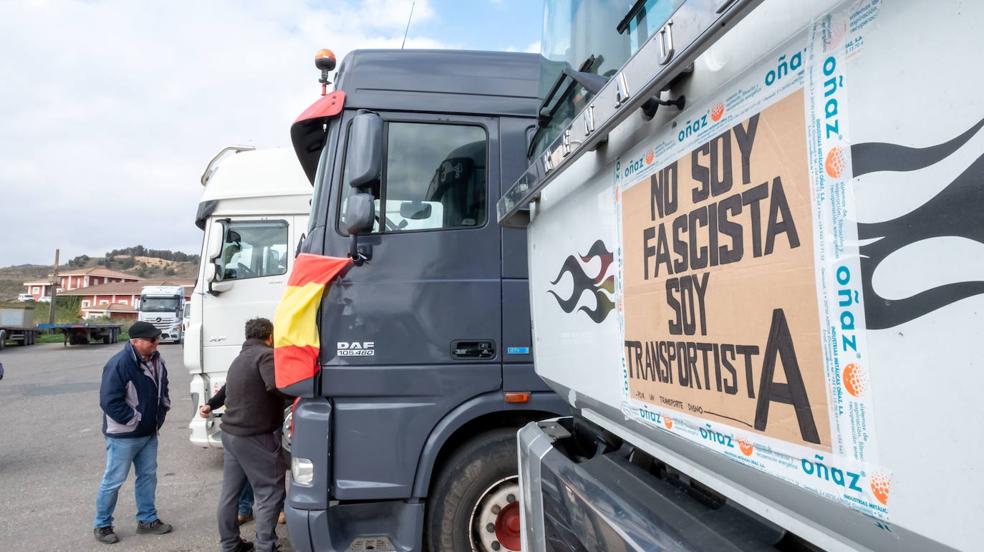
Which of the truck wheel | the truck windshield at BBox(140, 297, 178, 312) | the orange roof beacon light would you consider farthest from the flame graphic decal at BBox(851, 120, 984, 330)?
the truck windshield at BBox(140, 297, 178, 312)

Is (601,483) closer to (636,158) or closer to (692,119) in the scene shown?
(636,158)

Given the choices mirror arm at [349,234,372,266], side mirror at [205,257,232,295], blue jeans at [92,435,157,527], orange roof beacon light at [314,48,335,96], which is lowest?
blue jeans at [92,435,157,527]

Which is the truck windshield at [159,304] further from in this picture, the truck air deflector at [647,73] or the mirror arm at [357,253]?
the truck air deflector at [647,73]

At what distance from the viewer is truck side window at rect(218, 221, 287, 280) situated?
21.2ft

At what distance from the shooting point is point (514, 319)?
10.7 ft

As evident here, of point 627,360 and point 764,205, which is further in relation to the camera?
point 627,360

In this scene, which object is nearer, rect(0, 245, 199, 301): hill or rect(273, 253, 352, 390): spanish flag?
rect(273, 253, 352, 390): spanish flag

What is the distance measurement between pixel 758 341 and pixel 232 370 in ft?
11.8

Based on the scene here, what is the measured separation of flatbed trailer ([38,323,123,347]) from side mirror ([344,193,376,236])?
108 feet

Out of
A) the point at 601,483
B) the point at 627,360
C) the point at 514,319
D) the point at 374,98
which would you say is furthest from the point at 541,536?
the point at 374,98

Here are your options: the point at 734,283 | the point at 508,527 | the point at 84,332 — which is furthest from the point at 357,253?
the point at 84,332

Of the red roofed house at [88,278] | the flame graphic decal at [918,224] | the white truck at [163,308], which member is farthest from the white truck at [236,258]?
the red roofed house at [88,278]

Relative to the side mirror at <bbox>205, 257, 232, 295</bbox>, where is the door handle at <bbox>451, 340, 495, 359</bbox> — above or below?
below

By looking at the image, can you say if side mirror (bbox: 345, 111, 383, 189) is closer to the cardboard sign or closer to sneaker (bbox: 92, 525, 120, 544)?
the cardboard sign
